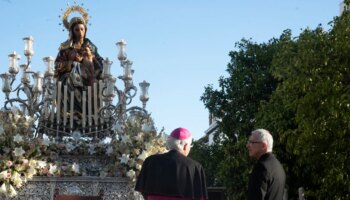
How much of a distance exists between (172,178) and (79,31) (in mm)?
9397

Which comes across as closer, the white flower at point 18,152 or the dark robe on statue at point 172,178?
the dark robe on statue at point 172,178

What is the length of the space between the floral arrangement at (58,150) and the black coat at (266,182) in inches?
201

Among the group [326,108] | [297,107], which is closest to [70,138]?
[326,108]

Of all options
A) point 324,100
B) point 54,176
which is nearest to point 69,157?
point 54,176

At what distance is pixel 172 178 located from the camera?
7.16 metres

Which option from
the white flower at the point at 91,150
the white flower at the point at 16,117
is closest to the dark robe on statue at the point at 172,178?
the white flower at the point at 91,150

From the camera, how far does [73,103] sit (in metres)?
13.8

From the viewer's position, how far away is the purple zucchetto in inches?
285

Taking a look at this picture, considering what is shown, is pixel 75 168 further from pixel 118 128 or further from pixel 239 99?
pixel 239 99

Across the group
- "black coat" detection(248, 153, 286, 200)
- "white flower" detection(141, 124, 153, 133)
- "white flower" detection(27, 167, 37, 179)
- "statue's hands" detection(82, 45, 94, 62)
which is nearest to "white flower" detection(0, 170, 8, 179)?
"white flower" detection(27, 167, 37, 179)

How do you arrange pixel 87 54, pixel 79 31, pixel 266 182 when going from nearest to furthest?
1. pixel 266 182
2. pixel 87 54
3. pixel 79 31

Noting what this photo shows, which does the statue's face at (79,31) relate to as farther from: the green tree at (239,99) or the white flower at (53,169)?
the green tree at (239,99)

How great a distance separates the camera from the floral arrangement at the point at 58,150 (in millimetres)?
11336

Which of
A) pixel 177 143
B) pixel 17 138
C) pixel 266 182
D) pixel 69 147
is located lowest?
pixel 266 182
